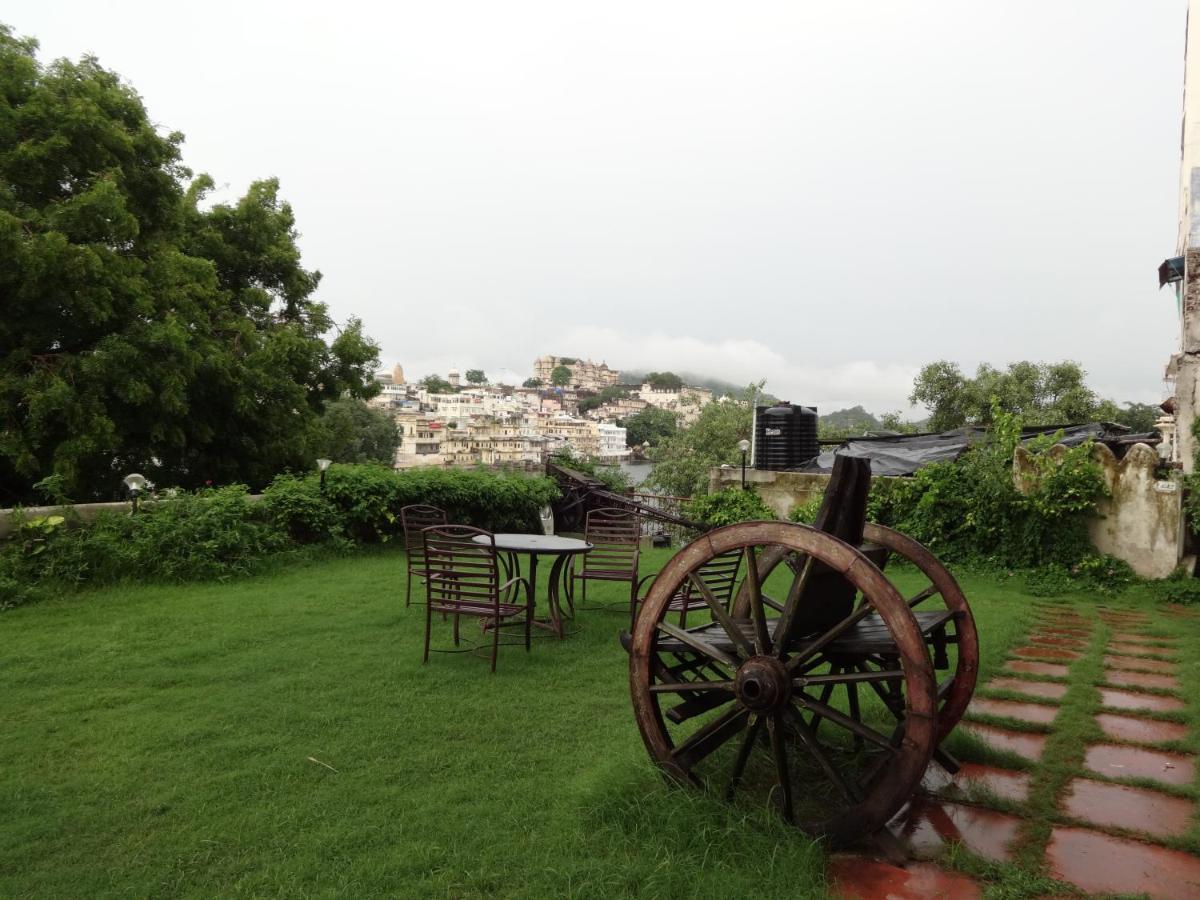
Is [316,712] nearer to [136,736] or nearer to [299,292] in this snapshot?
[136,736]

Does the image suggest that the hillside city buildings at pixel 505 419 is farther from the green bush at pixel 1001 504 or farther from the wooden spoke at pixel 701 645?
the wooden spoke at pixel 701 645

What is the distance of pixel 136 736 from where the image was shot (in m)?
3.38

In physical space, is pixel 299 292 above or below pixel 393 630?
above

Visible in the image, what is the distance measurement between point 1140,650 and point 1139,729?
7.15 feet

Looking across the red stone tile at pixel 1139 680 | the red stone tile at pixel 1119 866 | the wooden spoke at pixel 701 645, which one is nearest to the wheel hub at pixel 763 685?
the wooden spoke at pixel 701 645

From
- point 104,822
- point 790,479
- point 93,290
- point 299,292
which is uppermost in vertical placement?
point 299,292

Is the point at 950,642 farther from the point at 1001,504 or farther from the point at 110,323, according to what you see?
the point at 110,323

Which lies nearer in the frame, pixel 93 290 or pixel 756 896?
pixel 756 896

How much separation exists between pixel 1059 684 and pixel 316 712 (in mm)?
4428

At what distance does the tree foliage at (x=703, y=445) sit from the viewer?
82.9 feet

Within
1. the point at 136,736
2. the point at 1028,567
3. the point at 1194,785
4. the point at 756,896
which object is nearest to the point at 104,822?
the point at 136,736

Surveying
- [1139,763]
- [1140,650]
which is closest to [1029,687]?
[1139,763]

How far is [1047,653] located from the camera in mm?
5195

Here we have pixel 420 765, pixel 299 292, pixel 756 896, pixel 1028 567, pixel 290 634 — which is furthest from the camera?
pixel 299 292
